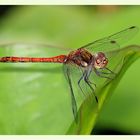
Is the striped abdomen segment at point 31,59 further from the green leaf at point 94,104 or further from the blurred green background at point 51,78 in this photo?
the green leaf at point 94,104

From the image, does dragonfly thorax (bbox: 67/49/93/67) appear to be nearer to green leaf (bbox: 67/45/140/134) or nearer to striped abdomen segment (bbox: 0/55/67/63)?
striped abdomen segment (bbox: 0/55/67/63)

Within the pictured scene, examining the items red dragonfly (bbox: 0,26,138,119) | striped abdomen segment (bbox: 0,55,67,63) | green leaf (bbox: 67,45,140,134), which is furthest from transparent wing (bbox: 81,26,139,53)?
green leaf (bbox: 67,45,140,134)

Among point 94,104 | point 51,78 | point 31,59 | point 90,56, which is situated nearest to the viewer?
point 94,104

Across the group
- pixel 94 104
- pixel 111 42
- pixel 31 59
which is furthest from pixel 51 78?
pixel 111 42

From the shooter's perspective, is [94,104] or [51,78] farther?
[51,78]

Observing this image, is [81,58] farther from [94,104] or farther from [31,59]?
[94,104]

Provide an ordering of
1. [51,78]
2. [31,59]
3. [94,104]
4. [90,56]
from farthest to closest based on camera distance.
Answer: [90,56], [31,59], [51,78], [94,104]

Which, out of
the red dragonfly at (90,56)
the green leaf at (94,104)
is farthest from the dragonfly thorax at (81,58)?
the green leaf at (94,104)
